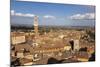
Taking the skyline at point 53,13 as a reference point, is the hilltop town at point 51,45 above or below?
below

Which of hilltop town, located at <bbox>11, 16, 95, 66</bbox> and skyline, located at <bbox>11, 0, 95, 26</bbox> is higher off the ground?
skyline, located at <bbox>11, 0, 95, 26</bbox>
